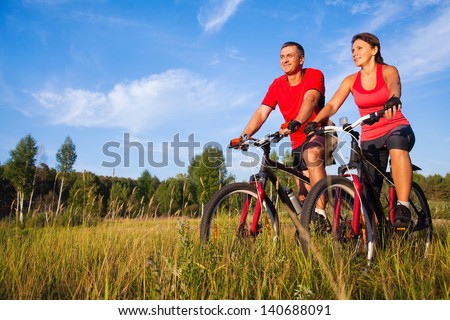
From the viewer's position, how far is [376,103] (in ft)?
13.3

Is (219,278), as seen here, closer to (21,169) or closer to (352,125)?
(352,125)

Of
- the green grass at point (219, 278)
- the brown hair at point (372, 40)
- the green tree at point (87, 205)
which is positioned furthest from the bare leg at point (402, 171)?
the green tree at point (87, 205)

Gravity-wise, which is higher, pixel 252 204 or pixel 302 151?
pixel 302 151

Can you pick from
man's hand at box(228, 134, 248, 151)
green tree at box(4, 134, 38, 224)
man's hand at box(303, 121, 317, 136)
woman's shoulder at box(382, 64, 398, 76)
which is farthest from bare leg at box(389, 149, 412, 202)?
green tree at box(4, 134, 38, 224)

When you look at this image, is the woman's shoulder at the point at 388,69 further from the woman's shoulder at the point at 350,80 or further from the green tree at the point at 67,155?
the green tree at the point at 67,155

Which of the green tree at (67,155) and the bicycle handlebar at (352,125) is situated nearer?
the bicycle handlebar at (352,125)

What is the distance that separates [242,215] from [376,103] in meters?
1.99

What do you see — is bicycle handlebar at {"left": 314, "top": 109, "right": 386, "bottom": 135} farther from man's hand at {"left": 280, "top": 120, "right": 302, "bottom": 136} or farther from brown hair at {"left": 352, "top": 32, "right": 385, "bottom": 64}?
brown hair at {"left": 352, "top": 32, "right": 385, "bottom": 64}

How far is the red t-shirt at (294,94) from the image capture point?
4309 millimetres

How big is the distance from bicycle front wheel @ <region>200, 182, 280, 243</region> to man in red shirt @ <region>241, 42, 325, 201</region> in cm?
72

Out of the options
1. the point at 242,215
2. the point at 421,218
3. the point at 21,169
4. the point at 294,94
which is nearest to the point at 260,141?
the point at 242,215

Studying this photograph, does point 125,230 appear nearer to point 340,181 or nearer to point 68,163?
point 340,181

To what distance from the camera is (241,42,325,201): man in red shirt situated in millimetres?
3992
